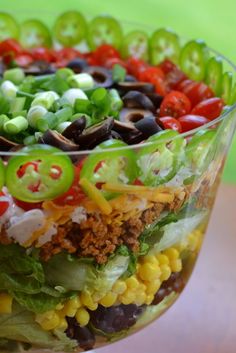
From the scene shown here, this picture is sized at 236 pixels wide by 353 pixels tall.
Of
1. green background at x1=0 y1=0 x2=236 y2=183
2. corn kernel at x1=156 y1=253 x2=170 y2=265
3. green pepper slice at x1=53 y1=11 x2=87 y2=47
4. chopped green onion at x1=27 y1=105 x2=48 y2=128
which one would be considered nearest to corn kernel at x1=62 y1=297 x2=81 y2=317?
corn kernel at x1=156 y1=253 x2=170 y2=265

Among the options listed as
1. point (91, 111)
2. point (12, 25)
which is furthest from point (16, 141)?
point (12, 25)

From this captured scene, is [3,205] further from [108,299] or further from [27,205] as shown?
[108,299]

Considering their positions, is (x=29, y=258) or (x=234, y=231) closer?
(x=29, y=258)

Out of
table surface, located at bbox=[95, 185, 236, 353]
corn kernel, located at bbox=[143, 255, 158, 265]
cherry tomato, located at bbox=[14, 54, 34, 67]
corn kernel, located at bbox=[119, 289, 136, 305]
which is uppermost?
cherry tomato, located at bbox=[14, 54, 34, 67]

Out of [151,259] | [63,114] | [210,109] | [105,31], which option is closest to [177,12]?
[105,31]

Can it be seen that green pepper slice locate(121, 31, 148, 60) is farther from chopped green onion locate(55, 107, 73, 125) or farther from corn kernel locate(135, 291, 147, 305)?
corn kernel locate(135, 291, 147, 305)

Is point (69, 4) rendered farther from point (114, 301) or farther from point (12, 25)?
point (114, 301)
